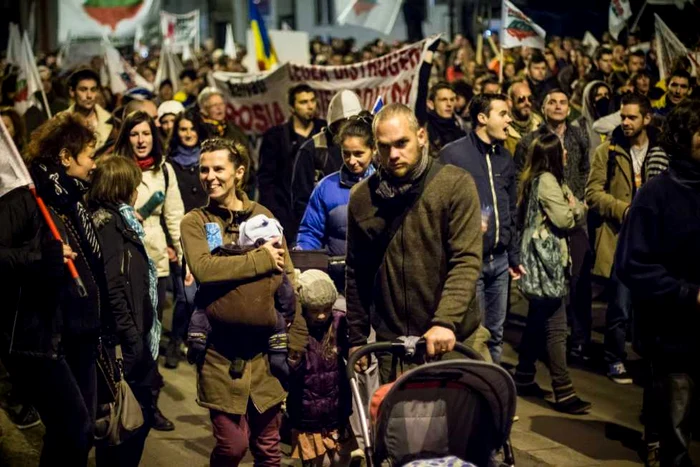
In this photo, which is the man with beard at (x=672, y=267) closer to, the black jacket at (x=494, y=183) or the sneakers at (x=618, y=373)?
the black jacket at (x=494, y=183)

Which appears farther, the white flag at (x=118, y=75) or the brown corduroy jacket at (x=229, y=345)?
the white flag at (x=118, y=75)

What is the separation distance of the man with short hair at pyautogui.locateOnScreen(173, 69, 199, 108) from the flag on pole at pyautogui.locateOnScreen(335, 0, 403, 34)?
8.05ft

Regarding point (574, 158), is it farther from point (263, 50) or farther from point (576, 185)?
point (263, 50)

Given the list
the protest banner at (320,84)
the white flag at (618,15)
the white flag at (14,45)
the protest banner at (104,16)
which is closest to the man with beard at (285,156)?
the protest banner at (320,84)

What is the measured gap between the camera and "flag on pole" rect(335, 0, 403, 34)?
1806 cm

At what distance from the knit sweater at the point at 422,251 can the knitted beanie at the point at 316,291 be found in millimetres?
892

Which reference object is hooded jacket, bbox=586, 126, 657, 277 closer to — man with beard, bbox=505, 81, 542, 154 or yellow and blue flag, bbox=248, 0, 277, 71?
man with beard, bbox=505, 81, 542, 154

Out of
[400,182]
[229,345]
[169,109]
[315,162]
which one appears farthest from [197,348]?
[169,109]

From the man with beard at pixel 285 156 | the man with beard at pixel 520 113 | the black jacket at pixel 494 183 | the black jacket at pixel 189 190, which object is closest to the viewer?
the black jacket at pixel 494 183

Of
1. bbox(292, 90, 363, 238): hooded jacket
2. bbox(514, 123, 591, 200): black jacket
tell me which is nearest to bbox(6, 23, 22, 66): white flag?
bbox(292, 90, 363, 238): hooded jacket

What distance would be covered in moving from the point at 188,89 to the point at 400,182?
13.4 m

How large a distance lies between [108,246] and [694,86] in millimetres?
6500

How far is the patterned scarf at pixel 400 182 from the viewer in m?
5.66

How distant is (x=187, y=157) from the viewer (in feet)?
33.8
